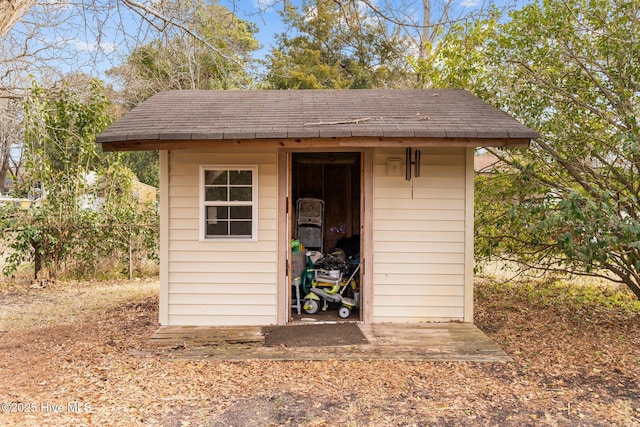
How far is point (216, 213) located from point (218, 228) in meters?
0.18

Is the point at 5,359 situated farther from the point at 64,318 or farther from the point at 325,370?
the point at 325,370

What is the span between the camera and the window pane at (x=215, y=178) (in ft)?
16.7

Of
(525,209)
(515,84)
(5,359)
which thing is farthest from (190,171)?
(515,84)

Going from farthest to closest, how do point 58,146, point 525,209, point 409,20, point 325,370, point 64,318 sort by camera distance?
point 58,146 < point 64,318 < point 409,20 < point 525,209 < point 325,370

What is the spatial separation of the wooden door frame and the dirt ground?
1.12 meters

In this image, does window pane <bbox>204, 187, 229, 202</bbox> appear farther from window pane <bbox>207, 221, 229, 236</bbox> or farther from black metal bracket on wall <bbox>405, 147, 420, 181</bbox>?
black metal bracket on wall <bbox>405, 147, 420, 181</bbox>

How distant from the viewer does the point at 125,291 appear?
25.2 feet

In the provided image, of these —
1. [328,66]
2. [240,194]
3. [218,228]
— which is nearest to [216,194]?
[240,194]

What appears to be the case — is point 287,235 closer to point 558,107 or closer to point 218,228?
point 218,228

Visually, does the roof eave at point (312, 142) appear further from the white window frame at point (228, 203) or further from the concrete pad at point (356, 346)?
the concrete pad at point (356, 346)

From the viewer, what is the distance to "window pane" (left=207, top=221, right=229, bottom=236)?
5.11 m

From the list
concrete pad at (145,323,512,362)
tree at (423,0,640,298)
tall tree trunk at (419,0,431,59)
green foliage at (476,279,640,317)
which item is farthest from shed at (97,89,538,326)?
tall tree trunk at (419,0,431,59)

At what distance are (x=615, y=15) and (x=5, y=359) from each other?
7835 mm

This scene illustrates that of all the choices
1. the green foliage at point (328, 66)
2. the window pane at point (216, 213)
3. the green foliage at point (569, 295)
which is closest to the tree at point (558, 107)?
the green foliage at point (569, 295)
